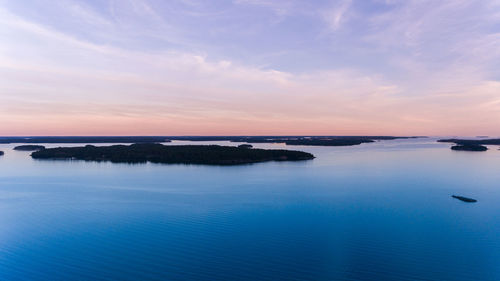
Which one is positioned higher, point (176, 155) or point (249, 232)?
point (176, 155)

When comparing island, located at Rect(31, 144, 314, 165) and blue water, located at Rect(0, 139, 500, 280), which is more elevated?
island, located at Rect(31, 144, 314, 165)

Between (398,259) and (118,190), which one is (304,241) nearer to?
(398,259)

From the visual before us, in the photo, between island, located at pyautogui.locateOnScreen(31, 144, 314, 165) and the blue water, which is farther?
island, located at pyautogui.locateOnScreen(31, 144, 314, 165)

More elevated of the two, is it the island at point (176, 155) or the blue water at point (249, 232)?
the island at point (176, 155)

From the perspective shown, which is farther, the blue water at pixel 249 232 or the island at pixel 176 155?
the island at pixel 176 155

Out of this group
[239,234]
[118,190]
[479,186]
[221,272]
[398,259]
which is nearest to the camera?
[221,272]

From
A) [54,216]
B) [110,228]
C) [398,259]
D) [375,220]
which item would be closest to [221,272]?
[398,259]

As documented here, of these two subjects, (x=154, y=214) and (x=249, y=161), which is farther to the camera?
(x=249, y=161)

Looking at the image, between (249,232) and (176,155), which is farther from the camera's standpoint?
(176,155)
